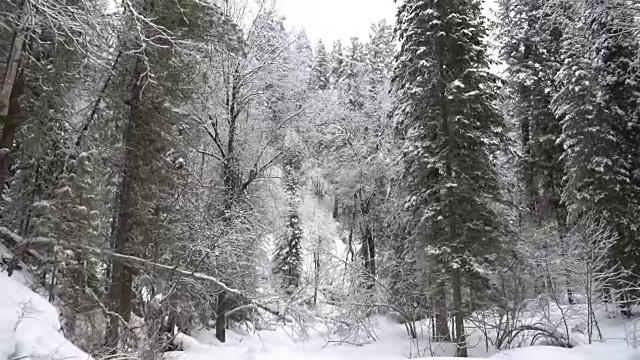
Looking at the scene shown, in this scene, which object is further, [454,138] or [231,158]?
[231,158]

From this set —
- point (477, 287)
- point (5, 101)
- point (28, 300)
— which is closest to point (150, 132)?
point (5, 101)

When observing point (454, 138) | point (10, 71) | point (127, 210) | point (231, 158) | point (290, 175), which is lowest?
point (127, 210)

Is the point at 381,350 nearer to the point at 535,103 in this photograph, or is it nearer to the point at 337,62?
the point at 535,103

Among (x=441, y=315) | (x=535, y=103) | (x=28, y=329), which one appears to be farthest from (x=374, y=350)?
(x=535, y=103)

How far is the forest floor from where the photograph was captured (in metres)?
3.97

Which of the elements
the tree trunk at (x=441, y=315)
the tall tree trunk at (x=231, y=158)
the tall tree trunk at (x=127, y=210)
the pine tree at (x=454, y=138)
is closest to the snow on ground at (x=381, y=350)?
the tree trunk at (x=441, y=315)

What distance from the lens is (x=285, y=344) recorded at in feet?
47.0

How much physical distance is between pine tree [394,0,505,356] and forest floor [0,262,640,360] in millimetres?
2364

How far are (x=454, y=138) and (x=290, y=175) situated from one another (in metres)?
12.5

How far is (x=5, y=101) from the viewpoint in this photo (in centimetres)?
525

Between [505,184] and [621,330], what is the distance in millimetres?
5415

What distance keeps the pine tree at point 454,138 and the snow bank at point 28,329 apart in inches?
394

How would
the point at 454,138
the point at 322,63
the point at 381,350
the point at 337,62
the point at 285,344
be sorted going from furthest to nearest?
the point at 322,63, the point at 337,62, the point at 285,344, the point at 454,138, the point at 381,350

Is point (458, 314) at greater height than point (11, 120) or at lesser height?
lesser
